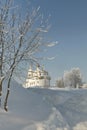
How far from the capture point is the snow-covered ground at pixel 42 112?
13938mm

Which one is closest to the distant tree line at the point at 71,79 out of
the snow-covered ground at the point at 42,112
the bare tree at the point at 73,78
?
the bare tree at the point at 73,78

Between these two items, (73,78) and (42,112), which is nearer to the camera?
(42,112)

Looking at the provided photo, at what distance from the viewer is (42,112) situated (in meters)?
16.6

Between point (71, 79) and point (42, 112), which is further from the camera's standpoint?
point (71, 79)

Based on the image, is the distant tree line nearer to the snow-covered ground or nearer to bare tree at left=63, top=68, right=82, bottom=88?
bare tree at left=63, top=68, right=82, bottom=88

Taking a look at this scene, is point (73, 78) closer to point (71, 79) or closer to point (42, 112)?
point (71, 79)

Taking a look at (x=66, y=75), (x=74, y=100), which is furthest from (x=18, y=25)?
(x=66, y=75)

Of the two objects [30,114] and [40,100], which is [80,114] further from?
[30,114]

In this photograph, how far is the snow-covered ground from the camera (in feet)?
45.7

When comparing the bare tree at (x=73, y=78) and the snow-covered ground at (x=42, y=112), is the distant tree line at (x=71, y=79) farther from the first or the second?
the snow-covered ground at (x=42, y=112)

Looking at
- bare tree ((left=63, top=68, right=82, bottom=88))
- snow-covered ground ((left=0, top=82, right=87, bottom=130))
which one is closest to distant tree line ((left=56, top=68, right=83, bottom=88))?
bare tree ((left=63, top=68, right=82, bottom=88))

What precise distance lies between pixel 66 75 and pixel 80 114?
66.5 m

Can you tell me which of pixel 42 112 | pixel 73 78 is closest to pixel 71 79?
pixel 73 78

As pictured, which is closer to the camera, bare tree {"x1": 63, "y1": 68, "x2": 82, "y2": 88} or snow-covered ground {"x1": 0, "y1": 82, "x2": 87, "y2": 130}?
snow-covered ground {"x1": 0, "y1": 82, "x2": 87, "y2": 130}
